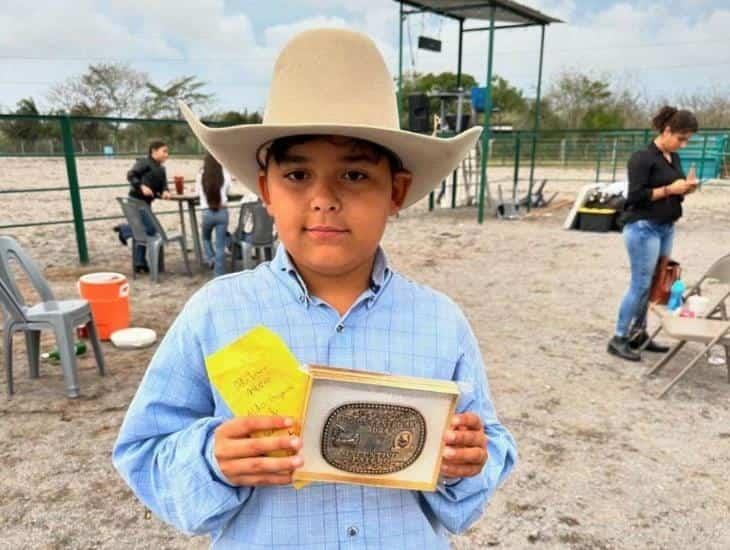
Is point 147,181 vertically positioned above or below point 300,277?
below

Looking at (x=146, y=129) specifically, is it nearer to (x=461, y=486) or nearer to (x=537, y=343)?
(x=537, y=343)

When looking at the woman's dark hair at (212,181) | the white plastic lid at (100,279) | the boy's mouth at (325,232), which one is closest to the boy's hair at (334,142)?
the boy's mouth at (325,232)

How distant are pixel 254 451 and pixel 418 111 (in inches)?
404

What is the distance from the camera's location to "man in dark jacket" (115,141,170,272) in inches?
255

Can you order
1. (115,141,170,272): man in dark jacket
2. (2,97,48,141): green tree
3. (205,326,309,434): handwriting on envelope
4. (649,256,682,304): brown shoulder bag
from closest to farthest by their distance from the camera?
(205,326,309,434): handwriting on envelope < (649,256,682,304): brown shoulder bag < (115,141,170,272): man in dark jacket < (2,97,48,141): green tree

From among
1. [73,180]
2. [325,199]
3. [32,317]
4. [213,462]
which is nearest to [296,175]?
[325,199]

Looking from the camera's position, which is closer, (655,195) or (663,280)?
(655,195)

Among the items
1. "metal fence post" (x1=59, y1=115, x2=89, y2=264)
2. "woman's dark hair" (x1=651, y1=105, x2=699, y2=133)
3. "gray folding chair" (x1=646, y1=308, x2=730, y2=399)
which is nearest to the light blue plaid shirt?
"gray folding chair" (x1=646, y1=308, x2=730, y2=399)

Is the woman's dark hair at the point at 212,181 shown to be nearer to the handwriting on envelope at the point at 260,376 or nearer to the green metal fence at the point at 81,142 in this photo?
the green metal fence at the point at 81,142

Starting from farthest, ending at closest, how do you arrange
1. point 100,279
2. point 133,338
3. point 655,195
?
point 100,279
point 133,338
point 655,195

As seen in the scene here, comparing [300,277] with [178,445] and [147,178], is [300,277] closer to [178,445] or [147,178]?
[178,445]

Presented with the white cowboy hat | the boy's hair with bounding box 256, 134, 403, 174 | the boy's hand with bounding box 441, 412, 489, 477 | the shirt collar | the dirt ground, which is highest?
the white cowboy hat

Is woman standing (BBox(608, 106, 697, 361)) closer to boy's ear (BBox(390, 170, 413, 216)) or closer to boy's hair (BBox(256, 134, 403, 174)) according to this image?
boy's ear (BBox(390, 170, 413, 216))

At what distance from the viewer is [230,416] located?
35.2 inches
